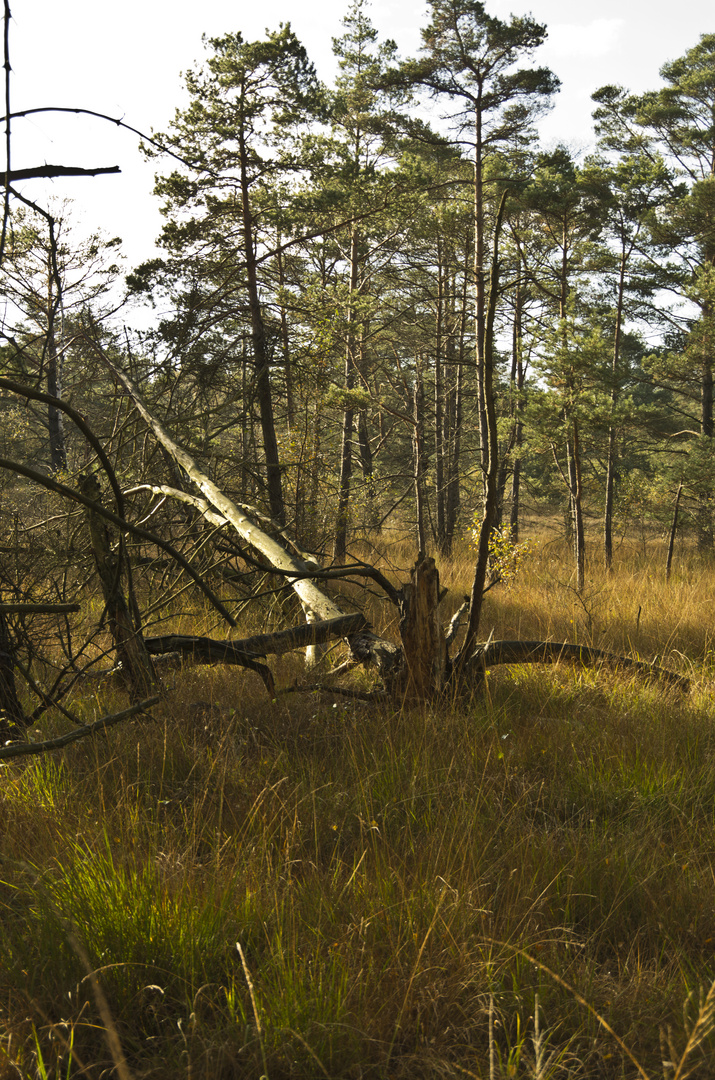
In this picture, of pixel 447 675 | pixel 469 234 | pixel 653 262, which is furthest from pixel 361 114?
pixel 447 675

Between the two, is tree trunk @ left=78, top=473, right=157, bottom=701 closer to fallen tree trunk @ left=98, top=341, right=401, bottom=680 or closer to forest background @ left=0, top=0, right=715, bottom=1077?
forest background @ left=0, top=0, right=715, bottom=1077

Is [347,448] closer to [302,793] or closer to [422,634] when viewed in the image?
[422,634]

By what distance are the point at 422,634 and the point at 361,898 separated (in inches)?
70.4

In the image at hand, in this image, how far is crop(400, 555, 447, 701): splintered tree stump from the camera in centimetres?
367

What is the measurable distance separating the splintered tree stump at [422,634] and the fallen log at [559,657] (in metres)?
0.39

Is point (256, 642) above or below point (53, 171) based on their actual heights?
below

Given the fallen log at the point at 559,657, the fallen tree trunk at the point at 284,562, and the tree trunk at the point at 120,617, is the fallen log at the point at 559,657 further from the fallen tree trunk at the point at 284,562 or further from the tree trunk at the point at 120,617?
the tree trunk at the point at 120,617

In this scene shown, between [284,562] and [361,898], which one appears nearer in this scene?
[361,898]

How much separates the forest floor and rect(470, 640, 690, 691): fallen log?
582 mm

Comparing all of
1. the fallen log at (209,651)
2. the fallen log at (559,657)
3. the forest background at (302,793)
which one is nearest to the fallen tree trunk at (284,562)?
the forest background at (302,793)

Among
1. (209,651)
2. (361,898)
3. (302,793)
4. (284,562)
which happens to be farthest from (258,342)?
(361,898)

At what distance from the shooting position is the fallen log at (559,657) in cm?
426

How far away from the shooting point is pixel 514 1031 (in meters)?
1.71

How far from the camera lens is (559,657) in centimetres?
443
